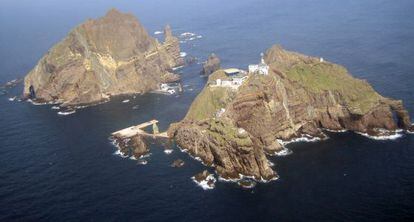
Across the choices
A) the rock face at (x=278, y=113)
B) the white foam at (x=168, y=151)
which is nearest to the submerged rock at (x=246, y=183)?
the rock face at (x=278, y=113)

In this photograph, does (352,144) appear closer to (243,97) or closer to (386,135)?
(386,135)

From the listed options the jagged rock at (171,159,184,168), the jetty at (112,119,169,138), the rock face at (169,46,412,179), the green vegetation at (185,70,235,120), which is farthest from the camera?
the jetty at (112,119,169,138)

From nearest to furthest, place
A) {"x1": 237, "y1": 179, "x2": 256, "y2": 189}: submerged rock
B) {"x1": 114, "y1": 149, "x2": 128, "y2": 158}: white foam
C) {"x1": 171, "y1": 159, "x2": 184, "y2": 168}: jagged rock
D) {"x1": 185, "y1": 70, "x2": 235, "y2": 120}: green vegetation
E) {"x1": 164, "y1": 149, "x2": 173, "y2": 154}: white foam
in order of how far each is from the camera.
→ {"x1": 237, "y1": 179, "x2": 256, "y2": 189}: submerged rock
{"x1": 171, "y1": 159, "x2": 184, "y2": 168}: jagged rock
{"x1": 114, "y1": 149, "x2": 128, "y2": 158}: white foam
{"x1": 164, "y1": 149, "x2": 173, "y2": 154}: white foam
{"x1": 185, "y1": 70, "x2": 235, "y2": 120}: green vegetation

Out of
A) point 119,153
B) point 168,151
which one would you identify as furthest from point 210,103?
point 119,153

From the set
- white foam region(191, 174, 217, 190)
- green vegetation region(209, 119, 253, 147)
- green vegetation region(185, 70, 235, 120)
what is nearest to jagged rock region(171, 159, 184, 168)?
white foam region(191, 174, 217, 190)

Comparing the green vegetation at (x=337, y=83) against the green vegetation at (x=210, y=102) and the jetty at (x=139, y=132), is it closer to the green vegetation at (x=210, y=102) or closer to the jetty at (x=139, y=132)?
the green vegetation at (x=210, y=102)

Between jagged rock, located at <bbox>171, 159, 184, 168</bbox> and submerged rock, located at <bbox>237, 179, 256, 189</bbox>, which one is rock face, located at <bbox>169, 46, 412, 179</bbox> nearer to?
submerged rock, located at <bbox>237, 179, 256, 189</bbox>

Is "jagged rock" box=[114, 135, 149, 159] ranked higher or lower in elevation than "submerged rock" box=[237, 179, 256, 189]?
higher
